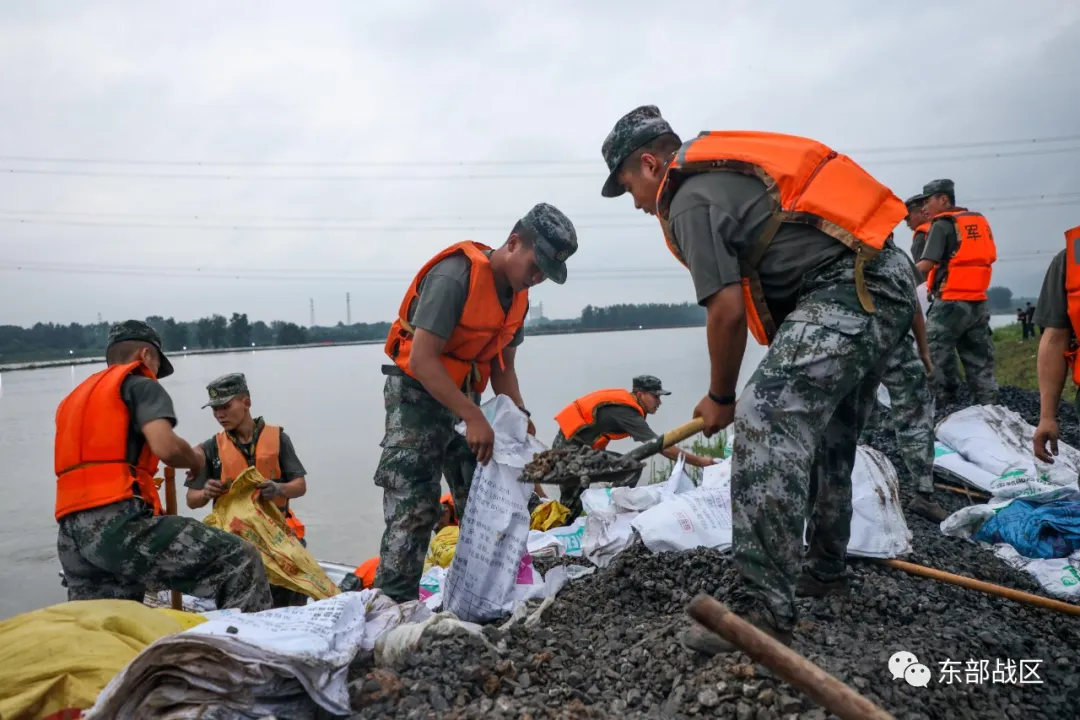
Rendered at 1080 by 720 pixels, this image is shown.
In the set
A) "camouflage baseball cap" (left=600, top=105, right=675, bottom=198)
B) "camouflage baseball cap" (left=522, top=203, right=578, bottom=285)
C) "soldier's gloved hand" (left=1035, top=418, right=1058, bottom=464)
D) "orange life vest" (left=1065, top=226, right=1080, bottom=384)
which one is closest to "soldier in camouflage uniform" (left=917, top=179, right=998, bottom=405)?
"soldier's gloved hand" (left=1035, top=418, right=1058, bottom=464)

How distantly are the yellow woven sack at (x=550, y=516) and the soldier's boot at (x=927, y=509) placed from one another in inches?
93.9

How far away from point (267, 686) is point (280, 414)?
40.1 feet

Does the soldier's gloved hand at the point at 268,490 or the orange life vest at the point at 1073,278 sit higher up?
the orange life vest at the point at 1073,278

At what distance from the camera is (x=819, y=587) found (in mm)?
2746

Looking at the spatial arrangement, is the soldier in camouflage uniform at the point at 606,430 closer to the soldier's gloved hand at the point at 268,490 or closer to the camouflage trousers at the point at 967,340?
the soldier's gloved hand at the point at 268,490

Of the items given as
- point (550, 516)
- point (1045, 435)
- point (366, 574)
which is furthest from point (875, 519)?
point (366, 574)

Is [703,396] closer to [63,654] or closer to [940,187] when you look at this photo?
[63,654]

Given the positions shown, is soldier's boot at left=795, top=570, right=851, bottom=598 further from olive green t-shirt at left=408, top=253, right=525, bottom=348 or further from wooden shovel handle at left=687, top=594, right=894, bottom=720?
olive green t-shirt at left=408, top=253, right=525, bottom=348

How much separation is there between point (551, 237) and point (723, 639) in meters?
1.86

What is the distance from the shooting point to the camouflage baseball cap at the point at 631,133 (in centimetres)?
256

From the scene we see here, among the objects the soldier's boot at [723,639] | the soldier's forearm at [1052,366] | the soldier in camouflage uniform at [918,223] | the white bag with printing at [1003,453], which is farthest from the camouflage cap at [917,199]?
the soldier's boot at [723,639]

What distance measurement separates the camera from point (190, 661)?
1.87 metres

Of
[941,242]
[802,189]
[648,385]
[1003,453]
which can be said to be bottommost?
[1003,453]

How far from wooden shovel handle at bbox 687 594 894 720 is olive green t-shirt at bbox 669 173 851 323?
0.97 m
